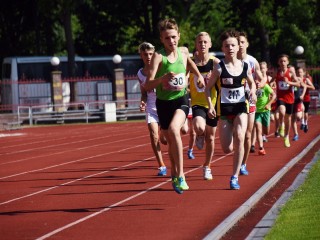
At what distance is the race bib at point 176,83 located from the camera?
1298 cm

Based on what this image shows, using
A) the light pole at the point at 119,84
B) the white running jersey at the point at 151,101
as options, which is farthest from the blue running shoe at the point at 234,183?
the light pole at the point at 119,84

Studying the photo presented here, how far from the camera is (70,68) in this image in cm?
5872

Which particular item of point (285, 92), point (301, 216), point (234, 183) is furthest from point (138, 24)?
point (301, 216)

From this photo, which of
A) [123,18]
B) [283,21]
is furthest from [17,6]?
[283,21]

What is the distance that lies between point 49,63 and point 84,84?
108 inches

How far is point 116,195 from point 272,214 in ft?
11.4

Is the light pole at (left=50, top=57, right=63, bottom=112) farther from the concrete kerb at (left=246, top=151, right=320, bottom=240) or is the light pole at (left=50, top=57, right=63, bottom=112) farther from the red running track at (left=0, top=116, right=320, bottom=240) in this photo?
the concrete kerb at (left=246, top=151, right=320, bottom=240)

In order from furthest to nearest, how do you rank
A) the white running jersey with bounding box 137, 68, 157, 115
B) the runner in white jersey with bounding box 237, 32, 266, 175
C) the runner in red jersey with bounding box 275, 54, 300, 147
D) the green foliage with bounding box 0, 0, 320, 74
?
the green foliage with bounding box 0, 0, 320, 74
the runner in red jersey with bounding box 275, 54, 300, 147
the white running jersey with bounding box 137, 68, 157, 115
the runner in white jersey with bounding box 237, 32, 266, 175

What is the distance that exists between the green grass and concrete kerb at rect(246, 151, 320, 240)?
2.6 inches

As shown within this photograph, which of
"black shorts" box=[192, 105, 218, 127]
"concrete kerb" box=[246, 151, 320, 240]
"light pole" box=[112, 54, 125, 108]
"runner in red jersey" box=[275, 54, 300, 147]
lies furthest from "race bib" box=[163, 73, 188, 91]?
"light pole" box=[112, 54, 125, 108]

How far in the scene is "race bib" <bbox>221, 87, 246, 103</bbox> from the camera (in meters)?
14.2

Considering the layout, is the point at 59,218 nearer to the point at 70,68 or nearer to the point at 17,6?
the point at 70,68

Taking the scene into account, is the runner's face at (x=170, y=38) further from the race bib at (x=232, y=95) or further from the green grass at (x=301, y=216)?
the green grass at (x=301, y=216)

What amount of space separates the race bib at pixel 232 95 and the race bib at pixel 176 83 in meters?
1.29
